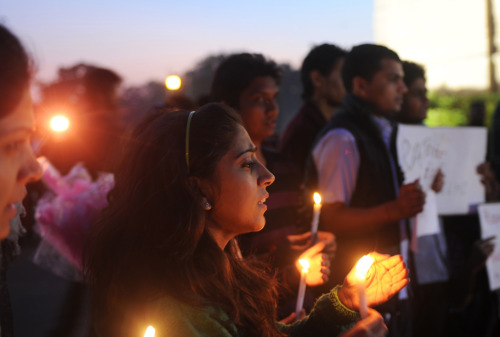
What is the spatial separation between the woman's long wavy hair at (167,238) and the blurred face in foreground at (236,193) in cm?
4

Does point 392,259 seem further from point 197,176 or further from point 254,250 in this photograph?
point 254,250

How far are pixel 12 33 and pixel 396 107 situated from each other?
2.81 metres

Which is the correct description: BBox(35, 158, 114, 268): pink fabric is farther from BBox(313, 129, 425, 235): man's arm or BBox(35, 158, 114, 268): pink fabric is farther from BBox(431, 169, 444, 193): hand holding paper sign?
BBox(431, 169, 444, 193): hand holding paper sign

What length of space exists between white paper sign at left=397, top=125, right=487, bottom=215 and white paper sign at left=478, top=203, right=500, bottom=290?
0.34ft

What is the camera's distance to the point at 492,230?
13.7 ft

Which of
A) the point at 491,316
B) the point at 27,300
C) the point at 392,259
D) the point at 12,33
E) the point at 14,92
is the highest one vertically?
the point at 12,33

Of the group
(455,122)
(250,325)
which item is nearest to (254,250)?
(250,325)

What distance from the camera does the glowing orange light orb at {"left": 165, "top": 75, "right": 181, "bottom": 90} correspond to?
15.7 feet

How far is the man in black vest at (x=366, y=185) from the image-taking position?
304 cm

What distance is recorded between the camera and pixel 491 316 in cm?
459

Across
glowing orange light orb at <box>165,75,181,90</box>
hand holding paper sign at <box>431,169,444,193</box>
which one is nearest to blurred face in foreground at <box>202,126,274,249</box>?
hand holding paper sign at <box>431,169,444,193</box>

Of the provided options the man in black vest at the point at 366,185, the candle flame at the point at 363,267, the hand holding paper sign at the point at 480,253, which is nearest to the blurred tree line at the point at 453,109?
the hand holding paper sign at the point at 480,253

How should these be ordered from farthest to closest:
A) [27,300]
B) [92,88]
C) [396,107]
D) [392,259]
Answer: [27,300]
[92,88]
[396,107]
[392,259]

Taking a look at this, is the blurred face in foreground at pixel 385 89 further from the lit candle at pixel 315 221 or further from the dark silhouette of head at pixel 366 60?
the lit candle at pixel 315 221
